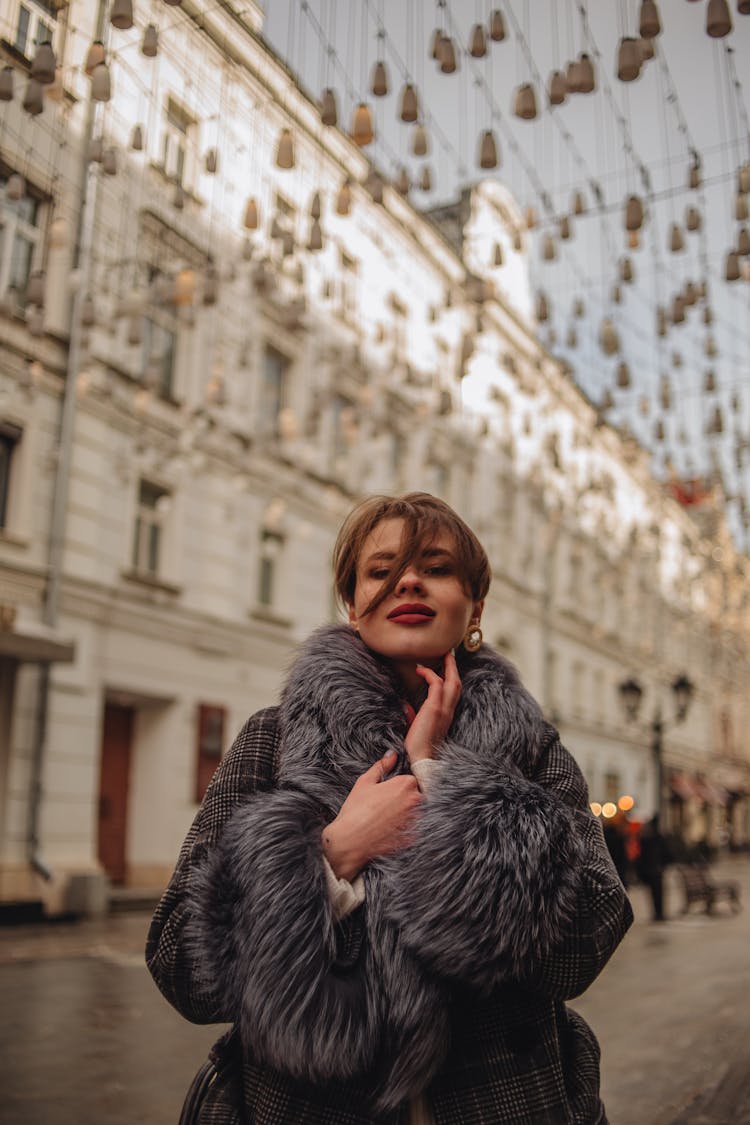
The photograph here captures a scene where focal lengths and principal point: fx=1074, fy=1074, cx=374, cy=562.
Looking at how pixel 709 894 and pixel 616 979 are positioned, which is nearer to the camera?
pixel 616 979

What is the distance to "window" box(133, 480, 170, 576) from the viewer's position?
17.4 m

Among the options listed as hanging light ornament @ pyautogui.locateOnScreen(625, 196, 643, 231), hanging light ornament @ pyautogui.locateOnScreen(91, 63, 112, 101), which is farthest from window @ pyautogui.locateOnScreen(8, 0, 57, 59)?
hanging light ornament @ pyautogui.locateOnScreen(625, 196, 643, 231)

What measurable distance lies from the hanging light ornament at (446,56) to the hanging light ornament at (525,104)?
844 millimetres

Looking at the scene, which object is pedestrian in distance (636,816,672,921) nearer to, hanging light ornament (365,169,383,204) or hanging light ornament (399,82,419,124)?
hanging light ornament (365,169,383,204)

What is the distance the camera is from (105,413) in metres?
16.5

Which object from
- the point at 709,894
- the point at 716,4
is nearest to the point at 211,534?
the point at 709,894

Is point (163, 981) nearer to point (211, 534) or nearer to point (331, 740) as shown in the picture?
point (331, 740)

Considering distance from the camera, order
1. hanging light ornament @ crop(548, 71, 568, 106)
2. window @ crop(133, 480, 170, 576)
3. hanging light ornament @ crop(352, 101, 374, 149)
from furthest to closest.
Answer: window @ crop(133, 480, 170, 576)
hanging light ornament @ crop(352, 101, 374, 149)
hanging light ornament @ crop(548, 71, 568, 106)

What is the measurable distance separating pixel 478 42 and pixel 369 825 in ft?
18.9

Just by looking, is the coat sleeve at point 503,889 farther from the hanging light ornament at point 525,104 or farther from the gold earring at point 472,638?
the hanging light ornament at point 525,104

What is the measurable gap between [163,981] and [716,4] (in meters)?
5.82

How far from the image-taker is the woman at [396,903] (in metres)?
1.60

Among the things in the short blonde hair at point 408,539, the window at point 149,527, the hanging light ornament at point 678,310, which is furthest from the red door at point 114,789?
the short blonde hair at point 408,539

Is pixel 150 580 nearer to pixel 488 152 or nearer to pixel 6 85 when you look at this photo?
pixel 488 152
